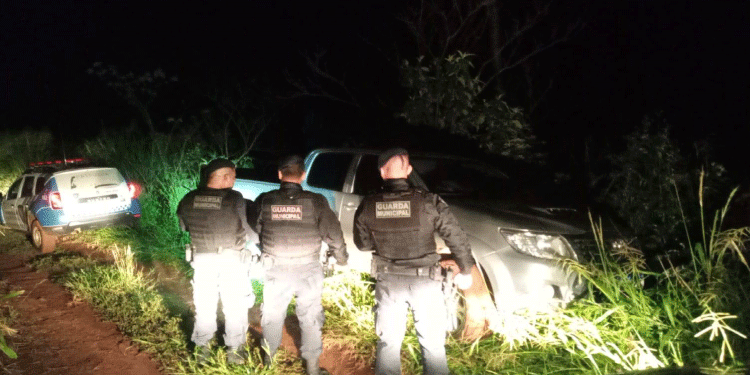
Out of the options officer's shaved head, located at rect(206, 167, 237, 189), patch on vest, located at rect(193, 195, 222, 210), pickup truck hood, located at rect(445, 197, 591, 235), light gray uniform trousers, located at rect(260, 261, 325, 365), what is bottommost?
light gray uniform trousers, located at rect(260, 261, 325, 365)

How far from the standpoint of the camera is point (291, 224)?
4.34m

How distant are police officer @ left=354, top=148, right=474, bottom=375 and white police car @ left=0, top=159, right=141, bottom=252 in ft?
23.5

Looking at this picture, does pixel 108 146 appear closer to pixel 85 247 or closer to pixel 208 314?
pixel 85 247

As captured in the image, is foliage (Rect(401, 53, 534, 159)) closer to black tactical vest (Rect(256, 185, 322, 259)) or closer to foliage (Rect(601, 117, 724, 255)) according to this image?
foliage (Rect(601, 117, 724, 255))

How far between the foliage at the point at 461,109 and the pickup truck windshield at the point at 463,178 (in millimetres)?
2908

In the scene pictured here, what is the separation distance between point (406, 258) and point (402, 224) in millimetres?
229

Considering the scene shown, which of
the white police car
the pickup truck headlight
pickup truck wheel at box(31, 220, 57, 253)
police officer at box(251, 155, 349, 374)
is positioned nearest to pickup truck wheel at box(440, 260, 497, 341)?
the pickup truck headlight

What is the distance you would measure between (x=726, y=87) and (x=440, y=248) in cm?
742

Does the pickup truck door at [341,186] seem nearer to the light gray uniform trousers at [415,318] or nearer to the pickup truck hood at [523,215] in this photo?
the pickup truck hood at [523,215]

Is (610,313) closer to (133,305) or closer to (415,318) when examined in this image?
(415,318)

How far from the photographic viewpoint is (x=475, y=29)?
1110cm

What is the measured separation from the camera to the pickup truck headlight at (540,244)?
476 centimetres

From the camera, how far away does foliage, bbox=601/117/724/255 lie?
263 inches

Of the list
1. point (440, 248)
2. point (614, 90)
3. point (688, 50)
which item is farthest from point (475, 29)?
point (440, 248)
